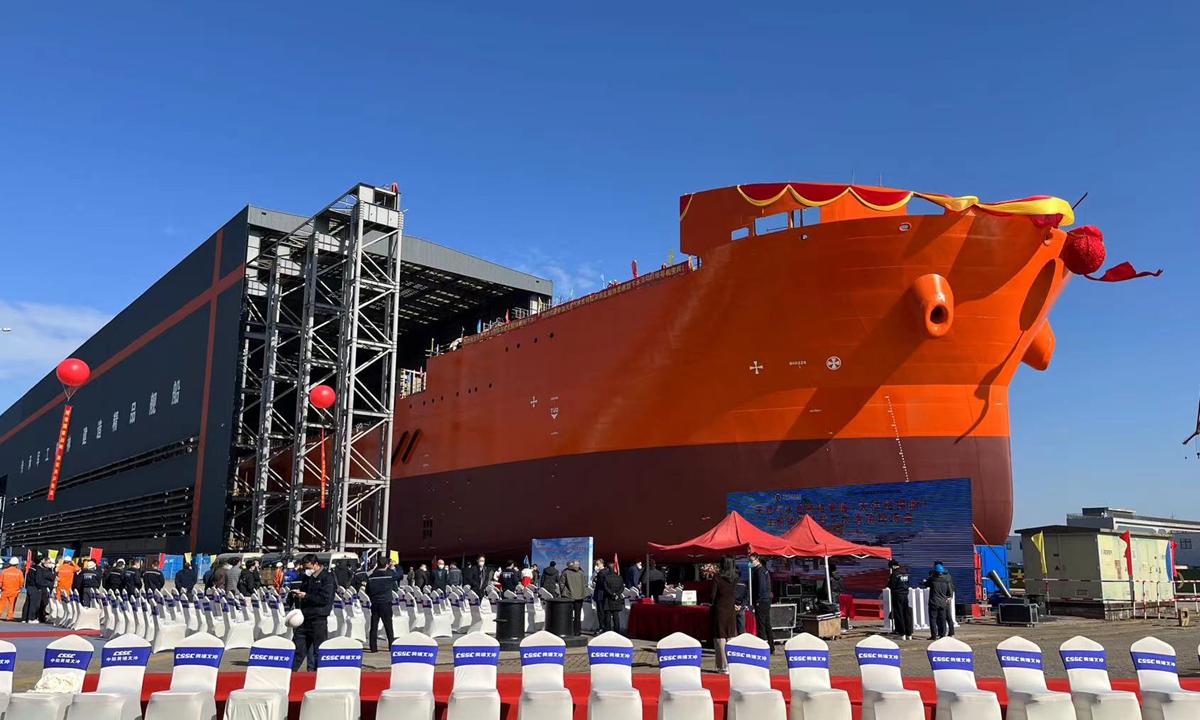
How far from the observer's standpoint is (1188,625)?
15.1 metres

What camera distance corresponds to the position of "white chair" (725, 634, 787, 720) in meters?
5.42

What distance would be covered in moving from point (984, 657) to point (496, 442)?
17.4 m

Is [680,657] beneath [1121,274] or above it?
beneath

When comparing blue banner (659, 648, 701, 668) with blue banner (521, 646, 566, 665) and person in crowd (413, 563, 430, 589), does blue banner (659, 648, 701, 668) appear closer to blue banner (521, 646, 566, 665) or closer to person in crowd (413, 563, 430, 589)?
blue banner (521, 646, 566, 665)

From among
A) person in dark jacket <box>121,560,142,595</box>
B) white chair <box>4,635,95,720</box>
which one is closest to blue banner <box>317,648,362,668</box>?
white chair <box>4,635,95,720</box>

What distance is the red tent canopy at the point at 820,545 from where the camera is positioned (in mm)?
14196

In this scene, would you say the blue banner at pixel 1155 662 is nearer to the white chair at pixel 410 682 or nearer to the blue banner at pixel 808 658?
the blue banner at pixel 808 658

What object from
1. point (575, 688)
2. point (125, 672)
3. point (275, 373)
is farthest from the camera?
point (275, 373)

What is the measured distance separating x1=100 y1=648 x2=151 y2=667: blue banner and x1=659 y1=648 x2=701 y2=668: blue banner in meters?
3.31

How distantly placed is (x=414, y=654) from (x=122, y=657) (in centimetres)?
180

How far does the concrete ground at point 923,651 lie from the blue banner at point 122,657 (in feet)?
11.2

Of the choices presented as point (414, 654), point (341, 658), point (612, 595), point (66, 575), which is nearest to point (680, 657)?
point (414, 654)

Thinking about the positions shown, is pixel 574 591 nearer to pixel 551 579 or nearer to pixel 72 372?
pixel 551 579

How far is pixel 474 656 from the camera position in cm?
576
